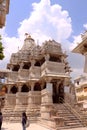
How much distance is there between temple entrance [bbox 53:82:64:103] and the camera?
24.7m

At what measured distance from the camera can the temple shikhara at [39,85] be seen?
22.2 metres

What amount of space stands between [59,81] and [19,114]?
658cm

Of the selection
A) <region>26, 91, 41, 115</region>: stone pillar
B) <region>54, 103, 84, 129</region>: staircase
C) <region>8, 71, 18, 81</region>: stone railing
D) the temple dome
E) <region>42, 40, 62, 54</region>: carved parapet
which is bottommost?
<region>54, 103, 84, 129</region>: staircase

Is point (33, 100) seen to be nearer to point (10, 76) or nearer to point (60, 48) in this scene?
point (10, 76)

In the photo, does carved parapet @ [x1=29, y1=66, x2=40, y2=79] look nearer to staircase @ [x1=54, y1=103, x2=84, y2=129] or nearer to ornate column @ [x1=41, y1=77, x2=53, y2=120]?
ornate column @ [x1=41, y1=77, x2=53, y2=120]

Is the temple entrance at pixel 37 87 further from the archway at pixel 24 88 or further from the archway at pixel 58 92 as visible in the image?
the archway at pixel 58 92

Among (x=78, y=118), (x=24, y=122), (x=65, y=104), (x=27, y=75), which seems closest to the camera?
(x=24, y=122)

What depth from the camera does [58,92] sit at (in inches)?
992

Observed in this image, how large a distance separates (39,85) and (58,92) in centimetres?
326

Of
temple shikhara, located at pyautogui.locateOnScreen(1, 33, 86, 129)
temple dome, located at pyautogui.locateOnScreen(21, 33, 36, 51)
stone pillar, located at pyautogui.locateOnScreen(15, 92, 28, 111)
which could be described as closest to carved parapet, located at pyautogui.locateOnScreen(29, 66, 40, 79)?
temple shikhara, located at pyautogui.locateOnScreen(1, 33, 86, 129)

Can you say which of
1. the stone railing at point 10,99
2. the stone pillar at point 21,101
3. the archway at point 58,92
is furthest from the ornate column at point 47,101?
the stone railing at point 10,99

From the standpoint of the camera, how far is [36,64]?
2834 cm

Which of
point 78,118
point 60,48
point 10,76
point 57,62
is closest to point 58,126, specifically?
point 78,118

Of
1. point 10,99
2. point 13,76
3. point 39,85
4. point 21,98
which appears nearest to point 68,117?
point 39,85
